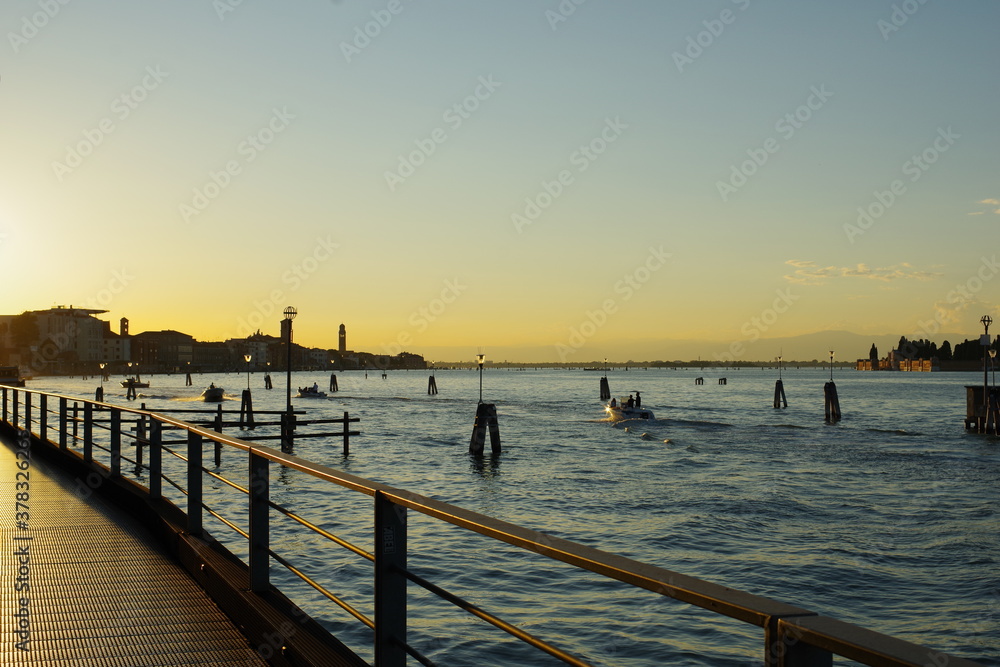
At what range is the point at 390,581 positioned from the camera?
12.3 feet

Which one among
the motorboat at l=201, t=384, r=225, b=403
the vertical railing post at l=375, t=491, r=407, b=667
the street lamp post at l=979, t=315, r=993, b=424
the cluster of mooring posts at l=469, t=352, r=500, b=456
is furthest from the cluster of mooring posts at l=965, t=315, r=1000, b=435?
the motorboat at l=201, t=384, r=225, b=403

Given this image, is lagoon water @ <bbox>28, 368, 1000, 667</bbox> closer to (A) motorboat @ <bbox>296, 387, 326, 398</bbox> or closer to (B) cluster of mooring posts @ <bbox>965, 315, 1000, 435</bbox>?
(B) cluster of mooring posts @ <bbox>965, 315, 1000, 435</bbox>

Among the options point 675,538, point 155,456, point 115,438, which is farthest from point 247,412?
point 155,456

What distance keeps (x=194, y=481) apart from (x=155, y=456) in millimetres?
1679

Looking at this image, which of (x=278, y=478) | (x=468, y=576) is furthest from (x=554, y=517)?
(x=278, y=478)

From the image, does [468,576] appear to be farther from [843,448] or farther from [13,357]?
[13,357]

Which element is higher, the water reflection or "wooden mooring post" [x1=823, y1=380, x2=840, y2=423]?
"wooden mooring post" [x1=823, y1=380, x2=840, y2=423]

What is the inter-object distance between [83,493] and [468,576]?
255 inches

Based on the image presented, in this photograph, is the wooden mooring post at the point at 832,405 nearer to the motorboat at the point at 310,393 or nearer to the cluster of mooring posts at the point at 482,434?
the cluster of mooring posts at the point at 482,434

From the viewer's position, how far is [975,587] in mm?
14328

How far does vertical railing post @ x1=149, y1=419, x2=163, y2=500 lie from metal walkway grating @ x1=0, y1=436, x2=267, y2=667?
1.49 feet

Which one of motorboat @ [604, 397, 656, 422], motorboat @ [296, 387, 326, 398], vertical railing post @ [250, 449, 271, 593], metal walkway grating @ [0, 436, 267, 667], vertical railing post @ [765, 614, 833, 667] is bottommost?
motorboat @ [296, 387, 326, 398]

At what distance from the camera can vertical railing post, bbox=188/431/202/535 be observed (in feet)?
22.1

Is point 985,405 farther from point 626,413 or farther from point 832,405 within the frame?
point 626,413
